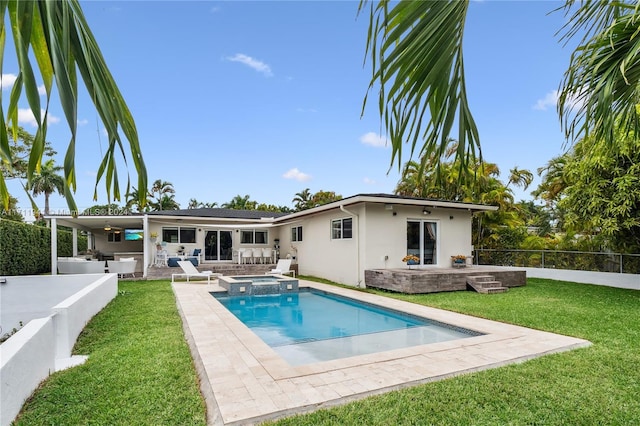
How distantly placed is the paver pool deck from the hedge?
15484mm

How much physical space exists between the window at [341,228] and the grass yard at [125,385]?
9379 millimetres

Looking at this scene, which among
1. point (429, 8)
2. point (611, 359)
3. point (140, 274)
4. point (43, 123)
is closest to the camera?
point (43, 123)

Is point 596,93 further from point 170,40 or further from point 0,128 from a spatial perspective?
point 170,40

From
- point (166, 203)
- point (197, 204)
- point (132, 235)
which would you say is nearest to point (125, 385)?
point (132, 235)

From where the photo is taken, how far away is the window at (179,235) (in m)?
23.2

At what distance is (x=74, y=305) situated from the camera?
734 cm

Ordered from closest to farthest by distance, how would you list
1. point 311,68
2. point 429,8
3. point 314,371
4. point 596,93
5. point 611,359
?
point 429,8
point 596,93
point 314,371
point 611,359
point 311,68

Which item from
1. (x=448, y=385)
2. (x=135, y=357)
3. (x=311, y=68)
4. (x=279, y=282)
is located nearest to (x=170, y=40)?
(x=311, y=68)

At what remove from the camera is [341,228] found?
17188mm

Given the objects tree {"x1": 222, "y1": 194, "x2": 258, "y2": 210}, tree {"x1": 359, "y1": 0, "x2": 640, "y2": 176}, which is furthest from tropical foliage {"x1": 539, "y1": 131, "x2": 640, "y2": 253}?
tree {"x1": 222, "y1": 194, "x2": 258, "y2": 210}

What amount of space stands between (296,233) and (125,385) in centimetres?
1796

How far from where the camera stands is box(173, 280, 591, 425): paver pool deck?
440 centimetres

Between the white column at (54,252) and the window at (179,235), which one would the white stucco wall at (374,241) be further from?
the white column at (54,252)

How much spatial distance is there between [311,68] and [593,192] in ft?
40.2
